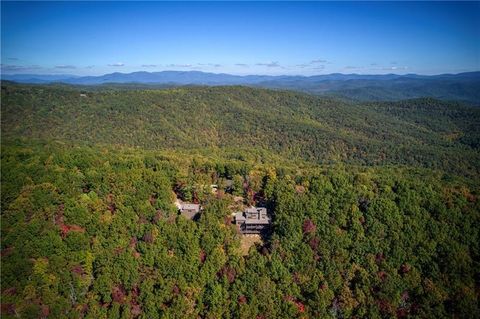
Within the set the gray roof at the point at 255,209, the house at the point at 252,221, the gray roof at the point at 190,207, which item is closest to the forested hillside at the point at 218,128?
the gray roof at the point at 190,207

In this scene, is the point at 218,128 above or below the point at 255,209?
above

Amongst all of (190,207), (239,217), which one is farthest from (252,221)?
(190,207)


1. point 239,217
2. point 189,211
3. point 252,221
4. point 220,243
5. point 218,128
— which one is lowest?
point 220,243

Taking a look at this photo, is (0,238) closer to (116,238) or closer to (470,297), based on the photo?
(116,238)

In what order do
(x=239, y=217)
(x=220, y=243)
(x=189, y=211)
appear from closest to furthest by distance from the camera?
(x=220, y=243) < (x=239, y=217) < (x=189, y=211)

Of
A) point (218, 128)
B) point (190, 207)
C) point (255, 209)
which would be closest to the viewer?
point (190, 207)

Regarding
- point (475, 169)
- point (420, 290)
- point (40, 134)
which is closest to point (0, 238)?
point (420, 290)

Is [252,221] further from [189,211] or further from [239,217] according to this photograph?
[189,211]

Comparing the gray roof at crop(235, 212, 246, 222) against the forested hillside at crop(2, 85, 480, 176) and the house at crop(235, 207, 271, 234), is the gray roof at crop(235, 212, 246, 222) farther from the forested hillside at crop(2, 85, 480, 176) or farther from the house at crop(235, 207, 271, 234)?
the forested hillside at crop(2, 85, 480, 176)

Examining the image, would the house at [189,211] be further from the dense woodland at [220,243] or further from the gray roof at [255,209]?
the gray roof at [255,209]
